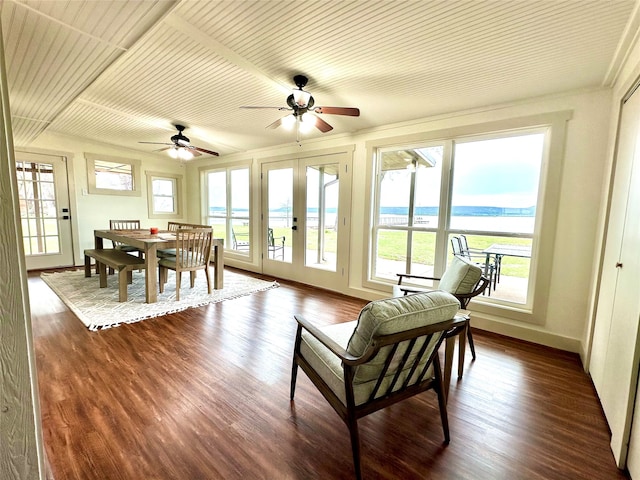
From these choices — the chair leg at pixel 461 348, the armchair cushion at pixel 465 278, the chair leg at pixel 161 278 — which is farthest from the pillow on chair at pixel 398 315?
the chair leg at pixel 161 278

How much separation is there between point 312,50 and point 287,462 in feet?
8.50

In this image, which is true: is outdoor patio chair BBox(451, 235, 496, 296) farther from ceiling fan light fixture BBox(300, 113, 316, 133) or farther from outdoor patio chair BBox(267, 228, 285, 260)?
outdoor patio chair BBox(267, 228, 285, 260)

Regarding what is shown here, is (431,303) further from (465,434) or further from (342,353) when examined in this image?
(465,434)

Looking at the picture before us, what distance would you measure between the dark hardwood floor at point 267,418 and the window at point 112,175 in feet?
12.7

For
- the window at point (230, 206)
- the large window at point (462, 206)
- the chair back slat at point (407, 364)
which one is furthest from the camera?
the window at point (230, 206)

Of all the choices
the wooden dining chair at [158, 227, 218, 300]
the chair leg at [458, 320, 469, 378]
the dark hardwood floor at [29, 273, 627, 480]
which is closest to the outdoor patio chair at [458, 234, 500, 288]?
the dark hardwood floor at [29, 273, 627, 480]

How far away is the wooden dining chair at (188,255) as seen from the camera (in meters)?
3.58

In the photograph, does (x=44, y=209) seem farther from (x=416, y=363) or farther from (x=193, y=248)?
(x=416, y=363)

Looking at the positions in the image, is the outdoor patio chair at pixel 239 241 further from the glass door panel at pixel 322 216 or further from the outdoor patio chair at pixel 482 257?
the outdoor patio chair at pixel 482 257

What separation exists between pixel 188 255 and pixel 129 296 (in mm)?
888

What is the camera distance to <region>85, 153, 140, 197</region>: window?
5434mm

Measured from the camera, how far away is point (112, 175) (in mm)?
5723

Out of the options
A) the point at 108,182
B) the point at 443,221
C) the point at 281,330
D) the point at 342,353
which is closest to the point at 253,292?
the point at 281,330

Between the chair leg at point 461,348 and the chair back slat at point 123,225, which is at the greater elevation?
the chair back slat at point 123,225
